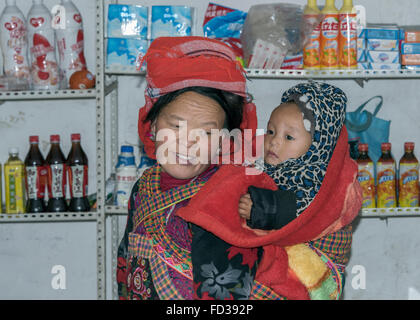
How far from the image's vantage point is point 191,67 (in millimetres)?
1098

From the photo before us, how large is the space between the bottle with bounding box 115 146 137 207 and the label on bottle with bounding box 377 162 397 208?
38.2 inches

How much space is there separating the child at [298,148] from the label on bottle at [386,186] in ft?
2.76

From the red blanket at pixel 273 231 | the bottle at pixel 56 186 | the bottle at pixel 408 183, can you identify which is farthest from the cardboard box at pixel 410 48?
the bottle at pixel 56 186

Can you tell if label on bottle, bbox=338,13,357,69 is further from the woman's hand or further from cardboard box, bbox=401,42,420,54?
the woman's hand

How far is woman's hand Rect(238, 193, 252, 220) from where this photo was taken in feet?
3.43

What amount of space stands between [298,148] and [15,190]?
1264 mm

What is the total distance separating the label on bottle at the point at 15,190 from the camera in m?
2.07

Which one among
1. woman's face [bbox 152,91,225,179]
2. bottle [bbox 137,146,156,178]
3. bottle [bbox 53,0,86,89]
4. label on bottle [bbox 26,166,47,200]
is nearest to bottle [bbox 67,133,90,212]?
label on bottle [bbox 26,166,47,200]

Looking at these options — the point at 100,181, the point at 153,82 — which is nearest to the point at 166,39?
the point at 153,82

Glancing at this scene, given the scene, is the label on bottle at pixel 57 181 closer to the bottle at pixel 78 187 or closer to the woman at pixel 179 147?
the bottle at pixel 78 187

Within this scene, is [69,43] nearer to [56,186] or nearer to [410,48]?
[56,186]

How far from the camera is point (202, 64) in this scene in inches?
43.4

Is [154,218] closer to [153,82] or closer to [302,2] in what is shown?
[153,82]

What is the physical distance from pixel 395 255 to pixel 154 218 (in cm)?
158
